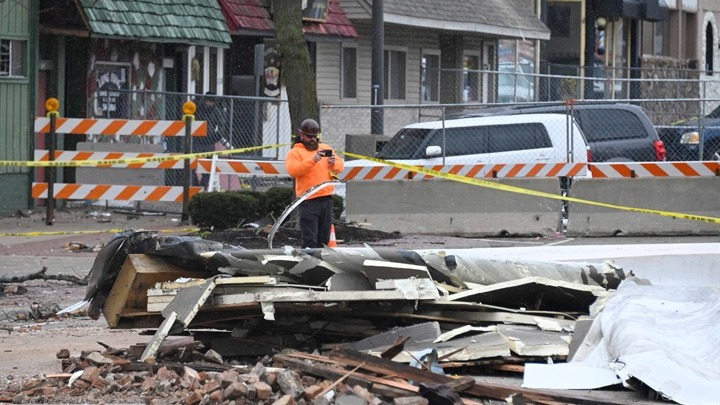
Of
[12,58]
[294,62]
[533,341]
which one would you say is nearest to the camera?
[533,341]

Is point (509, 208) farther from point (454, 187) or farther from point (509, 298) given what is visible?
point (509, 298)

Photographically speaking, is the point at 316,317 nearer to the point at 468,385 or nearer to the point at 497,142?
the point at 468,385

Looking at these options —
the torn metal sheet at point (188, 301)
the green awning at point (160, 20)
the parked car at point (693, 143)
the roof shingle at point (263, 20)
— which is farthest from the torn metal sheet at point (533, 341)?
the roof shingle at point (263, 20)

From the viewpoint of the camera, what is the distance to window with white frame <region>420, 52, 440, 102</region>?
34.4 metres

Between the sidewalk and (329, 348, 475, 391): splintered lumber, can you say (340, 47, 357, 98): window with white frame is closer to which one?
the sidewalk

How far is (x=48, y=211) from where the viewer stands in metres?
19.1

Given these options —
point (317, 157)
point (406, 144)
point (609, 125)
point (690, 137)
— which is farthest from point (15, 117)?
point (690, 137)

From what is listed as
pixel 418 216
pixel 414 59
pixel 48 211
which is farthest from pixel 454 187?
pixel 414 59

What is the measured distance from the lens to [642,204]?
18688 millimetres

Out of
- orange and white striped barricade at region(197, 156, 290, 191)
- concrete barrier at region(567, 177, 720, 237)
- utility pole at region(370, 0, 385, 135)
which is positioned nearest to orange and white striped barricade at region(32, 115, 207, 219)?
orange and white striped barricade at region(197, 156, 290, 191)

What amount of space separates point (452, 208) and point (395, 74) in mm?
14599

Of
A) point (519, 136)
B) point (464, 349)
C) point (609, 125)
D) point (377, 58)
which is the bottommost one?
point (464, 349)

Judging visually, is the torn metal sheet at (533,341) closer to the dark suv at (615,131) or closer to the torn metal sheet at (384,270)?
the torn metal sheet at (384,270)

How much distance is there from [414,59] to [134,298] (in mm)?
25165
